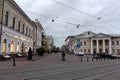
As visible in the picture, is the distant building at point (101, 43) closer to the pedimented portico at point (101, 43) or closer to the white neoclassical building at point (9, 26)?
the pedimented portico at point (101, 43)

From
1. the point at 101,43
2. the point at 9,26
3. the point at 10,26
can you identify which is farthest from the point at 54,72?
the point at 101,43

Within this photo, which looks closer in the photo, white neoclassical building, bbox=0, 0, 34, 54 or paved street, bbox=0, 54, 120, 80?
paved street, bbox=0, 54, 120, 80

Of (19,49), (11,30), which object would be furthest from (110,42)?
(11,30)

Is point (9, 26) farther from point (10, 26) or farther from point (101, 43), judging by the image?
point (101, 43)

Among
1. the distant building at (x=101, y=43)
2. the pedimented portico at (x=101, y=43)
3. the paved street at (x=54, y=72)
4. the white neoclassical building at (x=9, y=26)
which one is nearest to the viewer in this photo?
the paved street at (x=54, y=72)

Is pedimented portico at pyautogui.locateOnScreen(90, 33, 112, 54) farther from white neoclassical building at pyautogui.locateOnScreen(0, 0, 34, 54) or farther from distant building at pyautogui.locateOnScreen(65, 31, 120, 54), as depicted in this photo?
white neoclassical building at pyautogui.locateOnScreen(0, 0, 34, 54)

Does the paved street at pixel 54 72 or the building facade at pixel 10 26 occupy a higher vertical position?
the building facade at pixel 10 26

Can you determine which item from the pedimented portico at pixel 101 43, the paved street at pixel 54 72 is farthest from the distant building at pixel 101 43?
the paved street at pixel 54 72

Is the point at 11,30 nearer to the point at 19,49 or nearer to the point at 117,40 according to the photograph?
the point at 19,49

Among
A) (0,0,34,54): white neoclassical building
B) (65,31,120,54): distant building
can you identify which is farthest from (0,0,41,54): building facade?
(65,31,120,54): distant building

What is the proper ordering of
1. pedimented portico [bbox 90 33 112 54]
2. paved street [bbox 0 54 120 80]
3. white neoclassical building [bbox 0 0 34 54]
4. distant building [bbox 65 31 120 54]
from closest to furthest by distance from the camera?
paved street [bbox 0 54 120 80] < white neoclassical building [bbox 0 0 34 54] < distant building [bbox 65 31 120 54] < pedimented portico [bbox 90 33 112 54]

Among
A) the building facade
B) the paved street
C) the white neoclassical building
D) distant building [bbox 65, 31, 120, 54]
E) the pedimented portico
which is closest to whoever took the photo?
the paved street

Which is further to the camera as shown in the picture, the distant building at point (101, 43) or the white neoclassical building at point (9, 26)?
the distant building at point (101, 43)

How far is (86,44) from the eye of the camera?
111312mm
